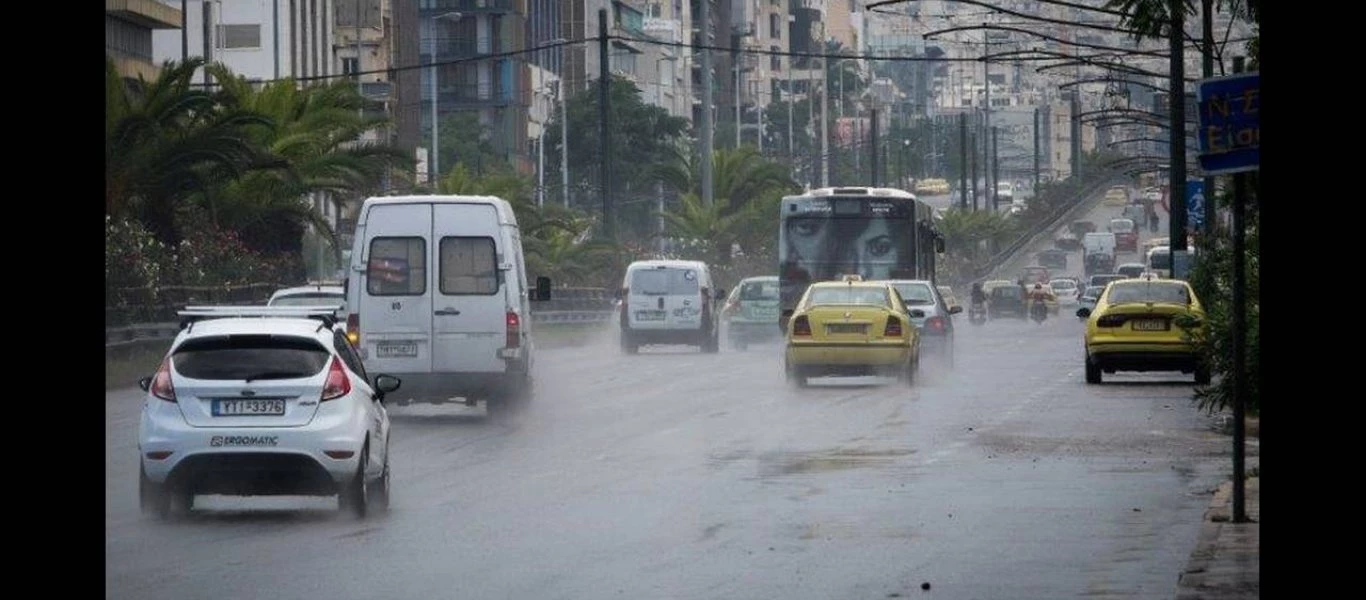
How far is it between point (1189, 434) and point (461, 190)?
4890 cm

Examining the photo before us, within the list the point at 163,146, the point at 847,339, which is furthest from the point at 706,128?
the point at 847,339

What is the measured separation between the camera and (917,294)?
48312 mm

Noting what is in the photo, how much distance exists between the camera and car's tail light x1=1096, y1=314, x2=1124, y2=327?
39.4 meters

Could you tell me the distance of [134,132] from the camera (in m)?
51.7

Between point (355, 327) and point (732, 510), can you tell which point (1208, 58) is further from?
point (732, 510)

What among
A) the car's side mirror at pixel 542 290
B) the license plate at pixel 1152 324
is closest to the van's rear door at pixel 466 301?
the car's side mirror at pixel 542 290

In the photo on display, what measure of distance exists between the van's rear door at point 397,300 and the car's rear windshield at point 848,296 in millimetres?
8824

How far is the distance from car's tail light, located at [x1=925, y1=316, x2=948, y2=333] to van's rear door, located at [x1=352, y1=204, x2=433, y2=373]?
16.3m

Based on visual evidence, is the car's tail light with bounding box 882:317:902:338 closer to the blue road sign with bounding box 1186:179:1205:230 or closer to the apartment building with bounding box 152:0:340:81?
the blue road sign with bounding box 1186:179:1205:230

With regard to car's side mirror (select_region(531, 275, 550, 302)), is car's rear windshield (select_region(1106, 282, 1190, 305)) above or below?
below

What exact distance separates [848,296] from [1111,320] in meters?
3.40

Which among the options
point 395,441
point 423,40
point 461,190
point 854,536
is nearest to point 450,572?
point 854,536

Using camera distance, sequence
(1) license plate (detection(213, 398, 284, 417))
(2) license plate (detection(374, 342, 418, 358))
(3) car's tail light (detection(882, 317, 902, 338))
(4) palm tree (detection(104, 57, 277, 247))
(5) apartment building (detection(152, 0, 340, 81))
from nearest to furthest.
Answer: (1) license plate (detection(213, 398, 284, 417)), (2) license plate (detection(374, 342, 418, 358)), (3) car's tail light (detection(882, 317, 902, 338)), (4) palm tree (detection(104, 57, 277, 247)), (5) apartment building (detection(152, 0, 340, 81))

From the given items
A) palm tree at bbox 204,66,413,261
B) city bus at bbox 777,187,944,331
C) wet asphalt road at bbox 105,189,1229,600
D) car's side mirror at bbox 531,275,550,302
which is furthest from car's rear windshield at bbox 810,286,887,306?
palm tree at bbox 204,66,413,261
